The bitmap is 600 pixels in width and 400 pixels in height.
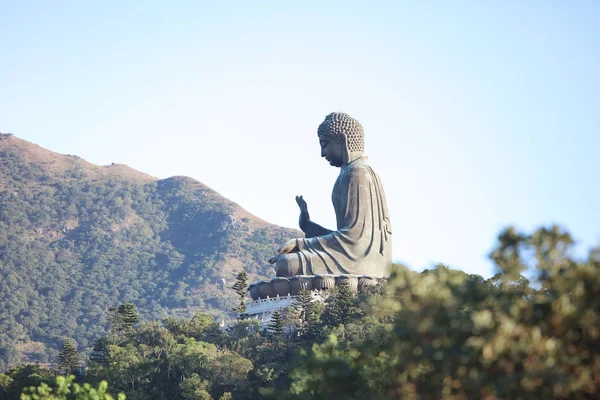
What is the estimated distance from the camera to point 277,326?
35000 millimetres

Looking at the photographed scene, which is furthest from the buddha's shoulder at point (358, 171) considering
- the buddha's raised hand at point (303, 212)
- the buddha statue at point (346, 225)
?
the buddha's raised hand at point (303, 212)

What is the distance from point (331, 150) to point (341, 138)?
1.77 ft

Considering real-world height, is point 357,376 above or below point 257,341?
below

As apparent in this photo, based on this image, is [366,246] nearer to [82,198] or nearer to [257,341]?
[257,341]

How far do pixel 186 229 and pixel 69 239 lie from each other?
34.8ft

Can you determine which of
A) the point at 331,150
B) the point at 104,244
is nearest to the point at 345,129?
the point at 331,150

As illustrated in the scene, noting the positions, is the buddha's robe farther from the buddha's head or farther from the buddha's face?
the buddha's face

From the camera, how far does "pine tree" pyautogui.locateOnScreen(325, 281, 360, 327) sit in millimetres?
34125

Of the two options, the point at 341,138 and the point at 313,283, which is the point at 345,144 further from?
the point at 313,283

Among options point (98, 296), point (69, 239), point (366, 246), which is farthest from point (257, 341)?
point (69, 239)

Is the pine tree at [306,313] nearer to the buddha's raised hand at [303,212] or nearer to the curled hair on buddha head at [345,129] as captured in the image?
the buddha's raised hand at [303,212]

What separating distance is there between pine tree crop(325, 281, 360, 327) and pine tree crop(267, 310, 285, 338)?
1.21 metres

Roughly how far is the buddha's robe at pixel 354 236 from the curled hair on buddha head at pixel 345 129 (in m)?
0.46

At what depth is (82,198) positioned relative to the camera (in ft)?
341
